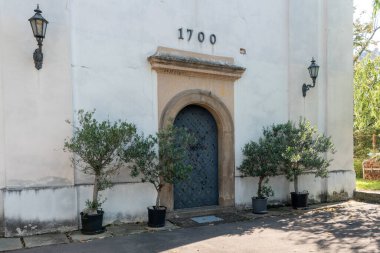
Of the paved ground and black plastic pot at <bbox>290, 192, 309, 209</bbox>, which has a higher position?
black plastic pot at <bbox>290, 192, 309, 209</bbox>

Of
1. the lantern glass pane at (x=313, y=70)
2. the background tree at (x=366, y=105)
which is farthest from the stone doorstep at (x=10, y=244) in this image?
the background tree at (x=366, y=105)

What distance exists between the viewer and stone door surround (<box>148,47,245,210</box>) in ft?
23.9

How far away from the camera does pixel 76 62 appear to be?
640 cm

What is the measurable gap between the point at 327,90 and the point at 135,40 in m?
5.72

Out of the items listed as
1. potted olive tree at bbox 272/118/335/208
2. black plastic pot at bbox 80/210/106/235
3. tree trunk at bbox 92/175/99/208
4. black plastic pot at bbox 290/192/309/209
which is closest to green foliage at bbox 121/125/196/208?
tree trunk at bbox 92/175/99/208

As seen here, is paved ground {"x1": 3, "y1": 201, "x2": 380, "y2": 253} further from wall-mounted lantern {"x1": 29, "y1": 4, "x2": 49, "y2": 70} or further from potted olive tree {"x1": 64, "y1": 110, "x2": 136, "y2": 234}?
wall-mounted lantern {"x1": 29, "y1": 4, "x2": 49, "y2": 70}

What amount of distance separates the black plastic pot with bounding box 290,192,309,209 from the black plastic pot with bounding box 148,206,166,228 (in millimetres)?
3571

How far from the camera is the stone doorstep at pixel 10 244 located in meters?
5.22

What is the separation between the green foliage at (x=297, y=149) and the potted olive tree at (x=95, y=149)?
363 centimetres

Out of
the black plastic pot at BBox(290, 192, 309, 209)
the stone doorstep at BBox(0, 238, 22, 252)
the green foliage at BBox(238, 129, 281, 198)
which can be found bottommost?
the stone doorstep at BBox(0, 238, 22, 252)

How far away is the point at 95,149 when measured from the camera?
580cm

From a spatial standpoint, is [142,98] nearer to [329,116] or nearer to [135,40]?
[135,40]

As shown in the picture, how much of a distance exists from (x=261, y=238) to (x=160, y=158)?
2.30 meters

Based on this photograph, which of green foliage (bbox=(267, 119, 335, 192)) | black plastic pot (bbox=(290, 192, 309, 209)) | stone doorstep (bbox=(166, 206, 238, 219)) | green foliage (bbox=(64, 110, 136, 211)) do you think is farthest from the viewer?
black plastic pot (bbox=(290, 192, 309, 209))
